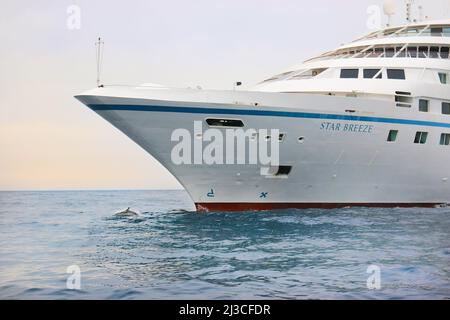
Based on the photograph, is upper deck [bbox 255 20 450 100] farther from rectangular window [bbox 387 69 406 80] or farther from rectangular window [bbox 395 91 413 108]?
rectangular window [bbox 395 91 413 108]

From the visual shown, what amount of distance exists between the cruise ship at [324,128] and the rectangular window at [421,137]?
0.04 metres

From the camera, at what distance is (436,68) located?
24391mm

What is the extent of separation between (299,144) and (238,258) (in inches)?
369

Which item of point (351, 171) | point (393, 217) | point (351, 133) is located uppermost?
point (351, 133)

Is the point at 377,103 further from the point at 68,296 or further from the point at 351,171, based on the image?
the point at 68,296

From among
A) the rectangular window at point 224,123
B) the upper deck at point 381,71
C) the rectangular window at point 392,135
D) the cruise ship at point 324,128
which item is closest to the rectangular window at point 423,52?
the upper deck at point 381,71

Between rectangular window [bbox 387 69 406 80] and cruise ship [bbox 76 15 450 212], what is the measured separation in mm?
43

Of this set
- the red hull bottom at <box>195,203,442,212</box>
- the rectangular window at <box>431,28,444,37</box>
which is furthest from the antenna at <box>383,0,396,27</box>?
the red hull bottom at <box>195,203,442,212</box>

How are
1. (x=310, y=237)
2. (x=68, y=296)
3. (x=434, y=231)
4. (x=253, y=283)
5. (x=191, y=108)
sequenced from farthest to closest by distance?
(x=191, y=108) < (x=434, y=231) < (x=310, y=237) < (x=253, y=283) < (x=68, y=296)

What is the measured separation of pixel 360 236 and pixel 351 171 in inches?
275

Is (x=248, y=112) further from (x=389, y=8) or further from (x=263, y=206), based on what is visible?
(x=389, y=8)

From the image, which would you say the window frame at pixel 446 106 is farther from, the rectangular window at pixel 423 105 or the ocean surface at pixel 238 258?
the ocean surface at pixel 238 258

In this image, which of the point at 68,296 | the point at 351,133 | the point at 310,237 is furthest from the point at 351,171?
the point at 68,296

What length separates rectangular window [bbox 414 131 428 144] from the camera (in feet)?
74.3
